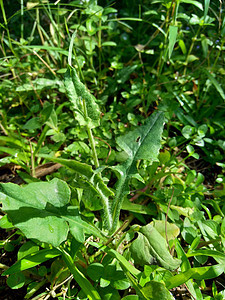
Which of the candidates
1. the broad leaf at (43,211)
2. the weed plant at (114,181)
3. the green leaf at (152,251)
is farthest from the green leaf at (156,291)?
the broad leaf at (43,211)

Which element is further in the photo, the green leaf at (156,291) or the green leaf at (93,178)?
the green leaf at (93,178)

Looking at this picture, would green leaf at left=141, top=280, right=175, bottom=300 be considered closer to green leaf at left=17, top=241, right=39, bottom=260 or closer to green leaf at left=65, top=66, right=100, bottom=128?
green leaf at left=17, top=241, right=39, bottom=260

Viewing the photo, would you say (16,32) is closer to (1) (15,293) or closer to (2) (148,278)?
(1) (15,293)

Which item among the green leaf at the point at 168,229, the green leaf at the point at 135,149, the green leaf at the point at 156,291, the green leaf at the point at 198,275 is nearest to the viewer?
the green leaf at the point at 156,291

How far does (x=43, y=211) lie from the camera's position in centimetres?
114

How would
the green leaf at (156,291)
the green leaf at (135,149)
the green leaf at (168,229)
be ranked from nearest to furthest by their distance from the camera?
the green leaf at (156,291)
the green leaf at (135,149)
the green leaf at (168,229)

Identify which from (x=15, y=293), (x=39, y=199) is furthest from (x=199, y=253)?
(x=15, y=293)

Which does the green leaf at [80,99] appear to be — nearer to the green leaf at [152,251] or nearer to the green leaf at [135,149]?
the green leaf at [135,149]

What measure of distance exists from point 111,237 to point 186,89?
1260 mm

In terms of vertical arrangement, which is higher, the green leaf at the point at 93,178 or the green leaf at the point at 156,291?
the green leaf at the point at 93,178

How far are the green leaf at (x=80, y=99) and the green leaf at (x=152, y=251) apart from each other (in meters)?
0.50

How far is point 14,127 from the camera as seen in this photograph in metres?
1.94

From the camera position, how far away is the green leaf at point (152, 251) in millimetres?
1165

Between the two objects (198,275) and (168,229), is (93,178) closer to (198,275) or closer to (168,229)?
(168,229)
